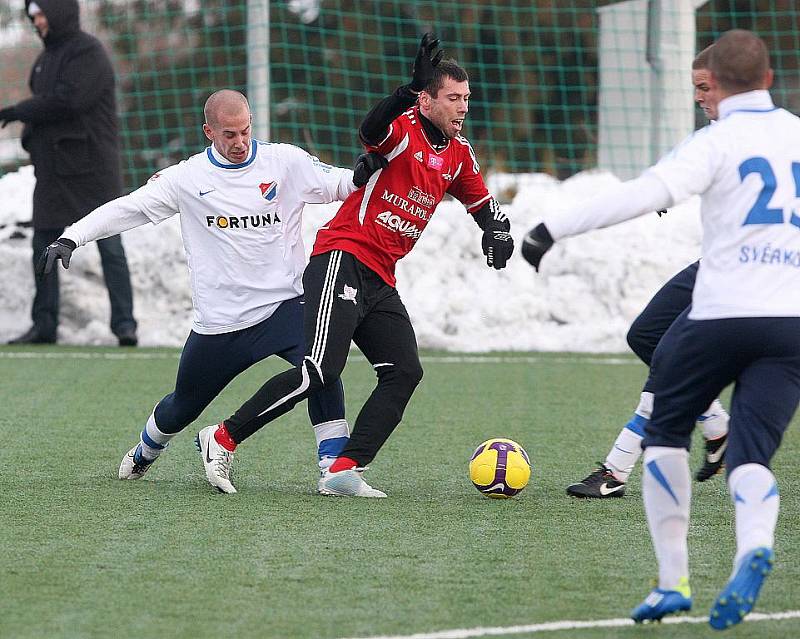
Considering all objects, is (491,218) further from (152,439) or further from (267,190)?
(152,439)

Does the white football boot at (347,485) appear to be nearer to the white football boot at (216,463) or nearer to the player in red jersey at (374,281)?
the player in red jersey at (374,281)

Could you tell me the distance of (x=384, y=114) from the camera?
553 centimetres

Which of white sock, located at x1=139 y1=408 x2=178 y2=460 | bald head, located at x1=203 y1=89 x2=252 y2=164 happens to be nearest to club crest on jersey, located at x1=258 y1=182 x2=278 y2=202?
bald head, located at x1=203 y1=89 x2=252 y2=164

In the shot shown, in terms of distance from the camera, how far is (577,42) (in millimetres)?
17109

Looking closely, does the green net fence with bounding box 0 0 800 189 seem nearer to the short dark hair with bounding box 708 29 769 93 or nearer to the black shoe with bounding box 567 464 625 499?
the black shoe with bounding box 567 464 625 499

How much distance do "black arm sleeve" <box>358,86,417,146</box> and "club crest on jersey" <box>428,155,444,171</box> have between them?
0.27 meters

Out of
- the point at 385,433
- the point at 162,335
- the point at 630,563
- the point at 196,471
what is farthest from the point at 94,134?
the point at 630,563

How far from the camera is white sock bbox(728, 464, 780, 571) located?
3652mm

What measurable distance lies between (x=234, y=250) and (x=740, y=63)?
2695mm

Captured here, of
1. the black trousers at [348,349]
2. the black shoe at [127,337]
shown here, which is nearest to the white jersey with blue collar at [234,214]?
the black trousers at [348,349]

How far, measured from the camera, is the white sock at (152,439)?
20.0ft

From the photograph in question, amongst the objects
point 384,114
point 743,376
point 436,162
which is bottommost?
point 743,376

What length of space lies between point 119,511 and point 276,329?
108 cm

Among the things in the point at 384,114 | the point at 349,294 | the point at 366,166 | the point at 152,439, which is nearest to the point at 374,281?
the point at 349,294
